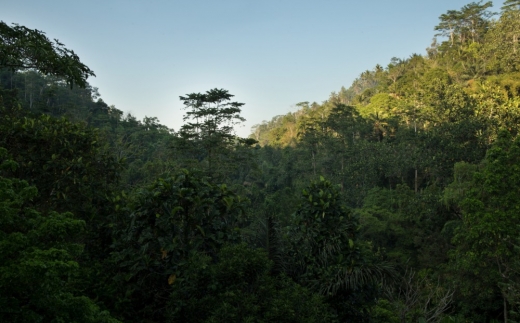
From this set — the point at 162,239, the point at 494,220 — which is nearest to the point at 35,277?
the point at 162,239

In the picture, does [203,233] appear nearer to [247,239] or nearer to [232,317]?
[247,239]

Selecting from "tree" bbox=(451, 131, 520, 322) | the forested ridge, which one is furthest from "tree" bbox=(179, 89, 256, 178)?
"tree" bbox=(451, 131, 520, 322)

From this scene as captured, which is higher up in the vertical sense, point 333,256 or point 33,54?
point 33,54

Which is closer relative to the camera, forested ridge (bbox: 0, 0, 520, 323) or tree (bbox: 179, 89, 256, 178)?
forested ridge (bbox: 0, 0, 520, 323)

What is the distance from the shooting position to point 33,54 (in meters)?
6.10

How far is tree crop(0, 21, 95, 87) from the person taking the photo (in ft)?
19.5

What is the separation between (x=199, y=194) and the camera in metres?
5.35

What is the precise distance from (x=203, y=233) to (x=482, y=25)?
179 ft

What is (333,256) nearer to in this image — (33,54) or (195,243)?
(195,243)

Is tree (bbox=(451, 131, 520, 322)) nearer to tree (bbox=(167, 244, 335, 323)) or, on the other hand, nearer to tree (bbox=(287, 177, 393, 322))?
tree (bbox=(287, 177, 393, 322))

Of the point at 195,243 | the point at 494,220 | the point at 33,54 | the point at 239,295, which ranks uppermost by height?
the point at 33,54

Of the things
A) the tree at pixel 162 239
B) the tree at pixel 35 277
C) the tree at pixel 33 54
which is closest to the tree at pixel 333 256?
the tree at pixel 162 239

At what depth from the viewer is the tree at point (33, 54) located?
593 cm

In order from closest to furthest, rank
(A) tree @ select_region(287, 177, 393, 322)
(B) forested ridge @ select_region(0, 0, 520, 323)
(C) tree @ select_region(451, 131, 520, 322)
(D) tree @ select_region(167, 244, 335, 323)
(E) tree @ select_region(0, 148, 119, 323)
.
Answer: (E) tree @ select_region(0, 148, 119, 323)
(B) forested ridge @ select_region(0, 0, 520, 323)
(D) tree @ select_region(167, 244, 335, 323)
(A) tree @ select_region(287, 177, 393, 322)
(C) tree @ select_region(451, 131, 520, 322)
